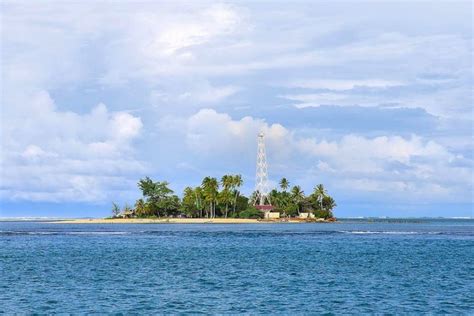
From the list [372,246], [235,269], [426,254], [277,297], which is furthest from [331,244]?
[277,297]

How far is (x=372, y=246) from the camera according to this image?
108875 millimetres

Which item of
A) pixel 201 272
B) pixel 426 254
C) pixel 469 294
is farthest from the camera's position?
pixel 426 254

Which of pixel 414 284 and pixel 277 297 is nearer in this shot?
pixel 277 297

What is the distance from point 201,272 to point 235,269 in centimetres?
457

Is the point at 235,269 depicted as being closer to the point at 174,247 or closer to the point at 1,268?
the point at 1,268

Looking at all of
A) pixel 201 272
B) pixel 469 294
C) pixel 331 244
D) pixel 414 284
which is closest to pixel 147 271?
pixel 201 272

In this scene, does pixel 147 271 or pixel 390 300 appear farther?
pixel 147 271

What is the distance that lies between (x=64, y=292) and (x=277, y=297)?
16837 mm

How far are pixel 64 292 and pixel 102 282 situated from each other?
642 centimetres

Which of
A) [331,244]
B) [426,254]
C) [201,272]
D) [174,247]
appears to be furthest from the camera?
[331,244]

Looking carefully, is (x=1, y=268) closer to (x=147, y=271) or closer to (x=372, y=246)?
(x=147, y=271)

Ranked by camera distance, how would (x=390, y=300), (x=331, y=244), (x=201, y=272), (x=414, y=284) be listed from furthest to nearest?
(x=331, y=244), (x=201, y=272), (x=414, y=284), (x=390, y=300)

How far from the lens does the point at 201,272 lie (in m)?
68.4

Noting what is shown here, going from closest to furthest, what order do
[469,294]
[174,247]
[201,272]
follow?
[469,294] < [201,272] < [174,247]
